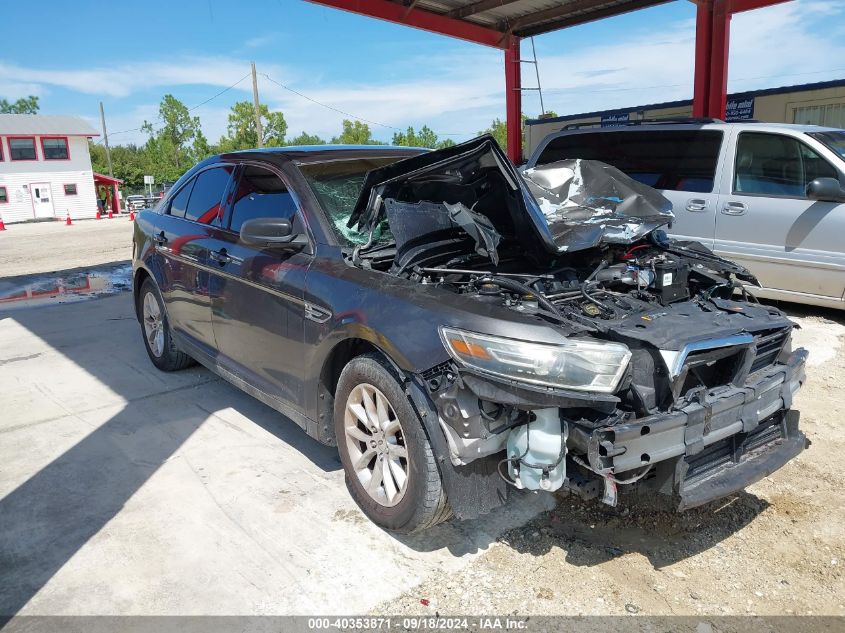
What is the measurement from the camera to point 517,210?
10.9ft

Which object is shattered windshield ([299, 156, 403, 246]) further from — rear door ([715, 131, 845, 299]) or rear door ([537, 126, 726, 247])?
rear door ([715, 131, 845, 299])

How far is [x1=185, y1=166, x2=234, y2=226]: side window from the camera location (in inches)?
175

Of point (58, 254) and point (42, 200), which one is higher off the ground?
point (42, 200)

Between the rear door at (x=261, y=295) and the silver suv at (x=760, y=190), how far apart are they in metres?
4.65

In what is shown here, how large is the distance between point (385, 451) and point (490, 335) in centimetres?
82

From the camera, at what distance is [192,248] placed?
454 centimetres

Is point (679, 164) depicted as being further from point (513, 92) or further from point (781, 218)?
point (513, 92)

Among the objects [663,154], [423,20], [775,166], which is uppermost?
[423,20]

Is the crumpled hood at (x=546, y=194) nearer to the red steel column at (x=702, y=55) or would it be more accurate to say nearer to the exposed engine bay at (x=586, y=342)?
the exposed engine bay at (x=586, y=342)

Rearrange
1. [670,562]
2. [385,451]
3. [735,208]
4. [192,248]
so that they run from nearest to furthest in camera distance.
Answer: [670,562] → [385,451] → [192,248] → [735,208]

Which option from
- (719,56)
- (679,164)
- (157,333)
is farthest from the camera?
(719,56)

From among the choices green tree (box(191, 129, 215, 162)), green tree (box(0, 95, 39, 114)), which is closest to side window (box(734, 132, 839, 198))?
green tree (box(191, 129, 215, 162))

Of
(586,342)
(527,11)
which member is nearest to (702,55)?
(527,11)

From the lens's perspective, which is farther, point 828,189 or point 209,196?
point 828,189
